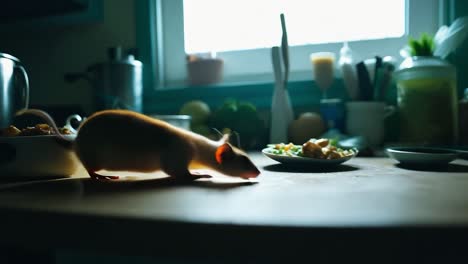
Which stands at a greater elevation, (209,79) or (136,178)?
(209,79)

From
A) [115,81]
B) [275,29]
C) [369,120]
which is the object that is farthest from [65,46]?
[369,120]

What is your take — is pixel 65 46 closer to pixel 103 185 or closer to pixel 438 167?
pixel 103 185

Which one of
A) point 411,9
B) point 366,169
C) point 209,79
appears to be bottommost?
point 366,169

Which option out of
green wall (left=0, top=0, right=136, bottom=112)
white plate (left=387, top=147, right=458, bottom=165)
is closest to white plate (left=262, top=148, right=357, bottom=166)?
white plate (left=387, top=147, right=458, bottom=165)

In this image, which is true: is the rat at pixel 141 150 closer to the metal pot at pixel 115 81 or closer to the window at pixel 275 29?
the metal pot at pixel 115 81

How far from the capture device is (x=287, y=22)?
123cm

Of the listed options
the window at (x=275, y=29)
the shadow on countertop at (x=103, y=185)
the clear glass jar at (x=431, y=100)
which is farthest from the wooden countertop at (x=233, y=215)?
the window at (x=275, y=29)

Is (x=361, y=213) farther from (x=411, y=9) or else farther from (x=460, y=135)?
→ (x=411, y=9)

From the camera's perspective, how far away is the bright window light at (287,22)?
1176 millimetres

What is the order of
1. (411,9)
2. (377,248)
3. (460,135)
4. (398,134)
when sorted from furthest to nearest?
(411,9) < (398,134) < (460,135) < (377,248)

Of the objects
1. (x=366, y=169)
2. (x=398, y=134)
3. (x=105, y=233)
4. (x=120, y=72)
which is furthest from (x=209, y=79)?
(x=105, y=233)

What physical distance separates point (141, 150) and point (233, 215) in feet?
0.73

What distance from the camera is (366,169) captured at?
0.61 meters

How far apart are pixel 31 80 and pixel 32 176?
3.28ft
